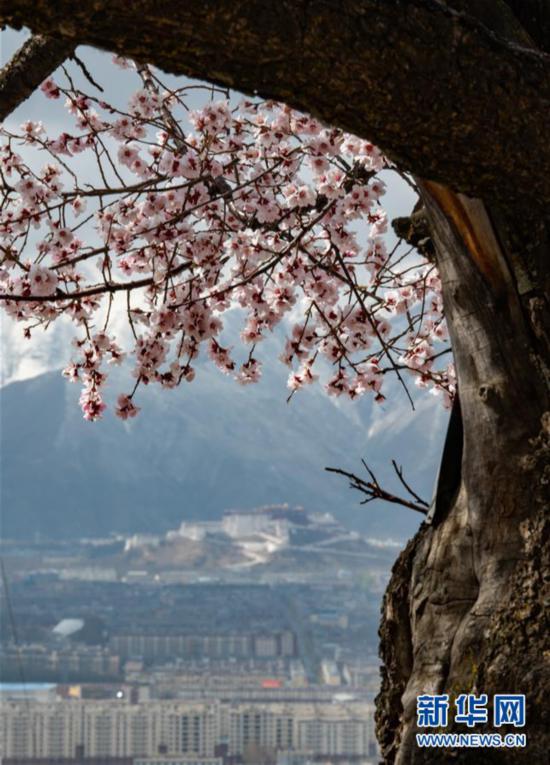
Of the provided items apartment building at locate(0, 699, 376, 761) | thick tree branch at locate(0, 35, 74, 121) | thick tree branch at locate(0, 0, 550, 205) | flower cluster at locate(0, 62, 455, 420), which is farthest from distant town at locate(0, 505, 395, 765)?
thick tree branch at locate(0, 0, 550, 205)

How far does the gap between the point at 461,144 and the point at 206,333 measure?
6.38ft

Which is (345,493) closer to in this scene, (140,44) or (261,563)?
(261,563)

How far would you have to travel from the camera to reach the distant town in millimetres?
28703

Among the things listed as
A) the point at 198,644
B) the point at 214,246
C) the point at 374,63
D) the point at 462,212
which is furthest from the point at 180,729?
the point at 374,63

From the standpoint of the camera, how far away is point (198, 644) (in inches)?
1633

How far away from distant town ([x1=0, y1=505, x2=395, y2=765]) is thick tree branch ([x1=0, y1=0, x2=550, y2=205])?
22.0 metres

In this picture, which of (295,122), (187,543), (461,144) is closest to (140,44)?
(461,144)

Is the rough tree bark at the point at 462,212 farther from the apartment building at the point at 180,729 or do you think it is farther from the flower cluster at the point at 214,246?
the apartment building at the point at 180,729

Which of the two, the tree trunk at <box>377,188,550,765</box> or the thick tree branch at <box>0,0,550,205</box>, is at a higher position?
the thick tree branch at <box>0,0,550,205</box>

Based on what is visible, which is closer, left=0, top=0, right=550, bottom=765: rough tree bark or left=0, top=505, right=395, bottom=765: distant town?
left=0, top=0, right=550, bottom=765: rough tree bark

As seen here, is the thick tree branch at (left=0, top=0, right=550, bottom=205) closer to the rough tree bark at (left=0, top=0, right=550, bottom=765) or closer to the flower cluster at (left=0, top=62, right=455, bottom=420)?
the rough tree bark at (left=0, top=0, right=550, bottom=765)

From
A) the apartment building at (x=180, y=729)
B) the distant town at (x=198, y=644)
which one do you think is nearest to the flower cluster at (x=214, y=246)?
the distant town at (x=198, y=644)

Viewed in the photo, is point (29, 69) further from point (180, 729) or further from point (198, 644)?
point (198, 644)

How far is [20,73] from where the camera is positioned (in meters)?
2.39
